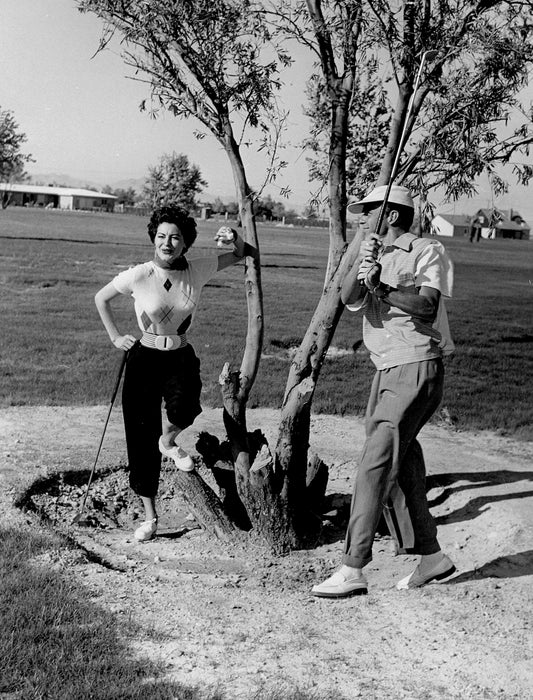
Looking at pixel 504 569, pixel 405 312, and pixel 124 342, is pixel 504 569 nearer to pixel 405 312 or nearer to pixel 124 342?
pixel 405 312

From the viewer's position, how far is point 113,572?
5.23 m

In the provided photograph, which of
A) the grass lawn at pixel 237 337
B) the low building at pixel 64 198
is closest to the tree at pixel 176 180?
the grass lawn at pixel 237 337

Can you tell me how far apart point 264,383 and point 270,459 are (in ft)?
19.4

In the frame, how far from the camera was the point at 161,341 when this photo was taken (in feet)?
18.8

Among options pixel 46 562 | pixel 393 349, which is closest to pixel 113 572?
pixel 46 562

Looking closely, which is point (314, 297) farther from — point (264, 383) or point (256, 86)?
point (256, 86)

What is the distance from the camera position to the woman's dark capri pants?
5.86 meters

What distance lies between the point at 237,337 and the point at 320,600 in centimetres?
1172

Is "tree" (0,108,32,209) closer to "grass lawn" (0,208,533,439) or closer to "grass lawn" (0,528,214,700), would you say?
"grass lawn" (0,208,533,439)

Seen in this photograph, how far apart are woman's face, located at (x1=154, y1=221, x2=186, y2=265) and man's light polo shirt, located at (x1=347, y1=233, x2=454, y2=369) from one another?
145 centimetres

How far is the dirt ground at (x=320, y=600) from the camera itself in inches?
159

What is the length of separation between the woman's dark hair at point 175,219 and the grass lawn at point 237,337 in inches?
183

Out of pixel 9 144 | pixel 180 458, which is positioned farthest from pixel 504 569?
pixel 9 144

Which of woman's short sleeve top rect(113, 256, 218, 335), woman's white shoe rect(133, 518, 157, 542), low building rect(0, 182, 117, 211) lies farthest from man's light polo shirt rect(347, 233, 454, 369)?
low building rect(0, 182, 117, 211)
